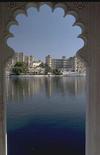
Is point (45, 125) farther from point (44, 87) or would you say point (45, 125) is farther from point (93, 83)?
point (93, 83)

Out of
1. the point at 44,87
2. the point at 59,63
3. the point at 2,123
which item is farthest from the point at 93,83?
the point at 44,87

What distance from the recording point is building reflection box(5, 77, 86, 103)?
1947 centimetres

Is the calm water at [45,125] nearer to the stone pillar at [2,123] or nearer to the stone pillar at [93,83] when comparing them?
the stone pillar at [93,83]

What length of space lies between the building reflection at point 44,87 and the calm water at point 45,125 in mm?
209

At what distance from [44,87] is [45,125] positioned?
9519 mm

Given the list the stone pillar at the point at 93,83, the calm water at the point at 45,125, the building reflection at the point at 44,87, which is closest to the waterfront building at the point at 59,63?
the building reflection at the point at 44,87

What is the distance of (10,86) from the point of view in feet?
72.6

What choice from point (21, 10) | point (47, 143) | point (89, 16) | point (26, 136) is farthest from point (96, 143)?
point (26, 136)

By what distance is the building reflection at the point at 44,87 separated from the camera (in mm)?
19466

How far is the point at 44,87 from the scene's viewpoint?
22406 millimetres

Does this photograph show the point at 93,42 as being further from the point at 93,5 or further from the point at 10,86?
the point at 10,86

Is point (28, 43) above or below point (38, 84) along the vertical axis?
above

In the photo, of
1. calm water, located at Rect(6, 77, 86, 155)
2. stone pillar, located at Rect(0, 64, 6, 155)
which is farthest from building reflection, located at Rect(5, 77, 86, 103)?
stone pillar, located at Rect(0, 64, 6, 155)

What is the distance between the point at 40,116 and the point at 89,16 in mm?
12285
